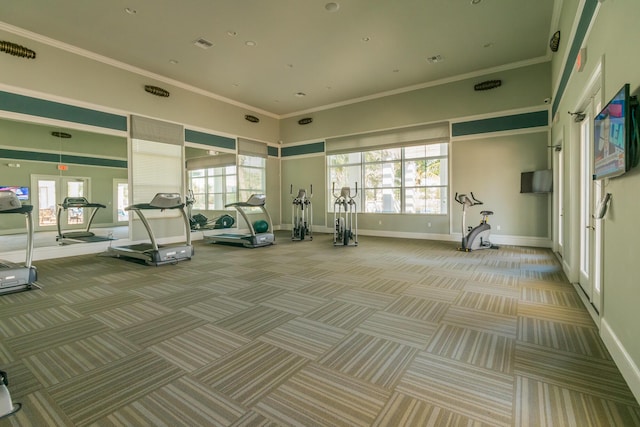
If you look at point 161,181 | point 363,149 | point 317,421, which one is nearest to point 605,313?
point 317,421

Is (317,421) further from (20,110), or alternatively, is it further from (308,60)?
(20,110)

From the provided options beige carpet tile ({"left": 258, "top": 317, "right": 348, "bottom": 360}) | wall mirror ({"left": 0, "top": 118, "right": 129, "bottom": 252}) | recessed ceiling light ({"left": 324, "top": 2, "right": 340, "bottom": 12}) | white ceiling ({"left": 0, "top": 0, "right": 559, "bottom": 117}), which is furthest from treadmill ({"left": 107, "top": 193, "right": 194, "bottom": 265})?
recessed ceiling light ({"left": 324, "top": 2, "right": 340, "bottom": 12})

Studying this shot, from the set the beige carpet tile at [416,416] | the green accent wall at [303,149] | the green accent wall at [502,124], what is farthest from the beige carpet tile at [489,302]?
the green accent wall at [303,149]

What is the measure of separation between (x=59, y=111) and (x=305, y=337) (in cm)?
676

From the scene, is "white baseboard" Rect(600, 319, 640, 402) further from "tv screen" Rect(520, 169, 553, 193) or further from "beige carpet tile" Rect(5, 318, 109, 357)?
"tv screen" Rect(520, 169, 553, 193)

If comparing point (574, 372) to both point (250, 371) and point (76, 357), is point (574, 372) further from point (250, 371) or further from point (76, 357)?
point (76, 357)

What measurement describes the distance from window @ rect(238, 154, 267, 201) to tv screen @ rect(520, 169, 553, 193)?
744 centimetres

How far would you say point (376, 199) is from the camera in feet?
30.7

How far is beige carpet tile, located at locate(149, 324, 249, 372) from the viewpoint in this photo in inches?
88.3

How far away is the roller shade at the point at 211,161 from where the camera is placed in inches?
336

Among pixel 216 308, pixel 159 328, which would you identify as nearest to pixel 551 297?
pixel 216 308

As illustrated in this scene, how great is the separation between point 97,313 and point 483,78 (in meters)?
8.75

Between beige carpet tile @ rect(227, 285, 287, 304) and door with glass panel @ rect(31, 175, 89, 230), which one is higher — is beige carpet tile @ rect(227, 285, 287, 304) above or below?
below

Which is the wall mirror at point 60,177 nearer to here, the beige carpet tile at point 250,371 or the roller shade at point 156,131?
the roller shade at point 156,131
